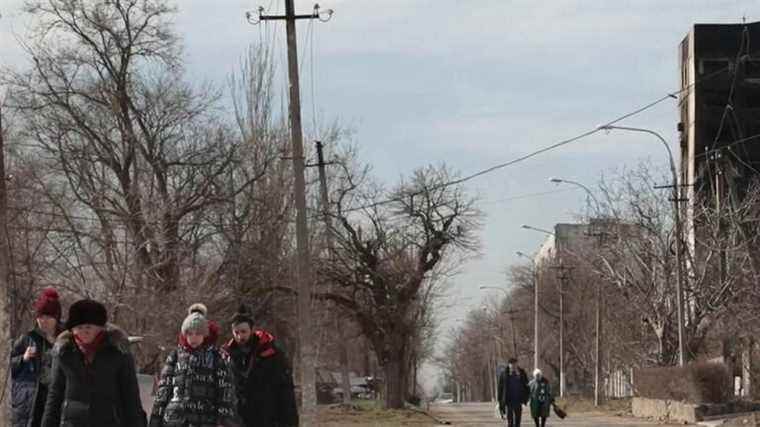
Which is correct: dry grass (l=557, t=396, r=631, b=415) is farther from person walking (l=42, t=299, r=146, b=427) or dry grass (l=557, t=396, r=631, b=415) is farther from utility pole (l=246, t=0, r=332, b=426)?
person walking (l=42, t=299, r=146, b=427)

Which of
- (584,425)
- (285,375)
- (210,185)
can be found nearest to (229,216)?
(210,185)

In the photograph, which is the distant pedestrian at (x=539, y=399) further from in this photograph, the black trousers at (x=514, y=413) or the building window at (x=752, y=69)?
the building window at (x=752, y=69)

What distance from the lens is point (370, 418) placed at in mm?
43062

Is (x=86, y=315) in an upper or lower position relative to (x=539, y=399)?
upper

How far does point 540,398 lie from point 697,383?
27.9 feet

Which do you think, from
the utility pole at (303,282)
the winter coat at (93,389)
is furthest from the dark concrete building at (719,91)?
the winter coat at (93,389)

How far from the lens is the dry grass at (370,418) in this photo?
3916 centimetres

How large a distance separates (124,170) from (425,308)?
19680 mm

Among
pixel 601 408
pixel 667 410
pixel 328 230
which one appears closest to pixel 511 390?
pixel 667 410

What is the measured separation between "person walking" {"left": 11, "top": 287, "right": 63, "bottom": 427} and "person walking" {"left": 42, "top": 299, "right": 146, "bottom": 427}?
1.23 meters

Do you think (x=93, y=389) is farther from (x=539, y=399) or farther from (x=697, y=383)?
(x=697, y=383)

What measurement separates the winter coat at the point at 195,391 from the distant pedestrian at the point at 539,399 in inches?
800

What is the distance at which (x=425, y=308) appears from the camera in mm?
55000

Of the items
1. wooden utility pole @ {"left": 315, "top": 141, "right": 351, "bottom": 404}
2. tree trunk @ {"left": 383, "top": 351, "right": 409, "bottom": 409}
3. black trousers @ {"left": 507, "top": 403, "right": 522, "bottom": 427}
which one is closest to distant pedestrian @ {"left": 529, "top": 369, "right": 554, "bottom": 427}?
black trousers @ {"left": 507, "top": 403, "right": 522, "bottom": 427}
